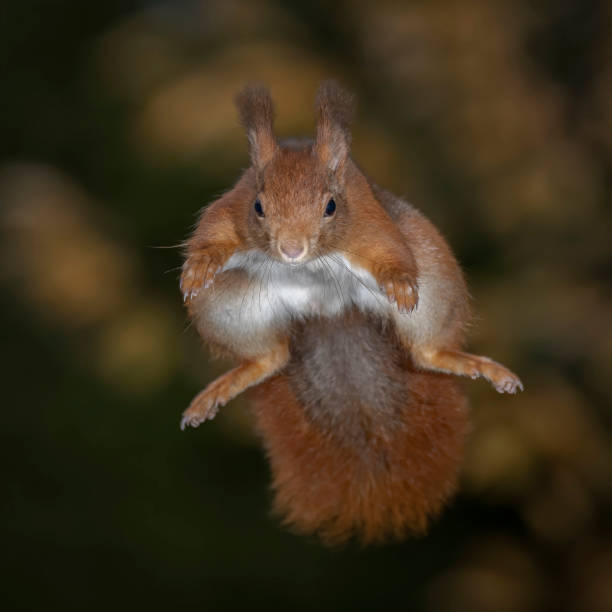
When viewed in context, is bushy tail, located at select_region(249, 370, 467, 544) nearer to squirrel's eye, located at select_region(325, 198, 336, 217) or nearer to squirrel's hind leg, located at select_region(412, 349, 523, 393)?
squirrel's hind leg, located at select_region(412, 349, 523, 393)

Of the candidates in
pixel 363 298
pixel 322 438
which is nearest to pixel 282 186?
pixel 363 298

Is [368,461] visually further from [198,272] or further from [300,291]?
[198,272]

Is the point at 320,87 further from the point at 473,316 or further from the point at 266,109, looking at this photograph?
the point at 473,316

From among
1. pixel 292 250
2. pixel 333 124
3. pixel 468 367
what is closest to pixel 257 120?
pixel 333 124

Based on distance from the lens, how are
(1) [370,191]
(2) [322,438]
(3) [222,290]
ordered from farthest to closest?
(2) [322,438] < (3) [222,290] < (1) [370,191]

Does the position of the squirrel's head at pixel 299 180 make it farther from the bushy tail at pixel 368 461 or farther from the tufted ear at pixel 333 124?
the bushy tail at pixel 368 461

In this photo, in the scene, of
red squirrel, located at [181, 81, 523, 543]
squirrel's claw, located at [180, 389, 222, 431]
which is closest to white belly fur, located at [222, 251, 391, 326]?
red squirrel, located at [181, 81, 523, 543]
